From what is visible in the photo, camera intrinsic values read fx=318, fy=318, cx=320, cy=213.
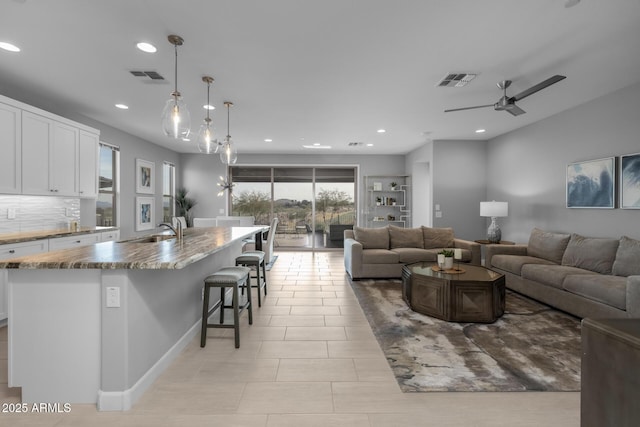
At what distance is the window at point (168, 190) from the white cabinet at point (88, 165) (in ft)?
9.21

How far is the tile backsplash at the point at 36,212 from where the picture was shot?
3.71 m

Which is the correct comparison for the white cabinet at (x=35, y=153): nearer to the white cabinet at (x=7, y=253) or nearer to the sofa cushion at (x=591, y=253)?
the white cabinet at (x=7, y=253)

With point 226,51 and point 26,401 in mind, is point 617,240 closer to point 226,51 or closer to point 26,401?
point 226,51

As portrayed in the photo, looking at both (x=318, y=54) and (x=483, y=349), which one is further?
(x=318, y=54)

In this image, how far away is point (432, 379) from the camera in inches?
90.0

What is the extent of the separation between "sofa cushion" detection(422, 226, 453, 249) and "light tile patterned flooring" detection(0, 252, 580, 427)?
3227 millimetres

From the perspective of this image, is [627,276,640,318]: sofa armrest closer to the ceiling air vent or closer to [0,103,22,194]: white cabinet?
the ceiling air vent

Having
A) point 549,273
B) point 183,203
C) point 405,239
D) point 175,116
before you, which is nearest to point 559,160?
point 549,273

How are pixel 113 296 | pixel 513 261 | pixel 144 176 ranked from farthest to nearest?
pixel 144 176 < pixel 513 261 < pixel 113 296

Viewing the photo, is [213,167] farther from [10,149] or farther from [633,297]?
[633,297]

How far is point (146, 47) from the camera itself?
2809mm

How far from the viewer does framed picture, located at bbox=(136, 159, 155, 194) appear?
645cm

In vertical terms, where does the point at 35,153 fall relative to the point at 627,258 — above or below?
above

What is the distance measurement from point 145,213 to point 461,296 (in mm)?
6271
